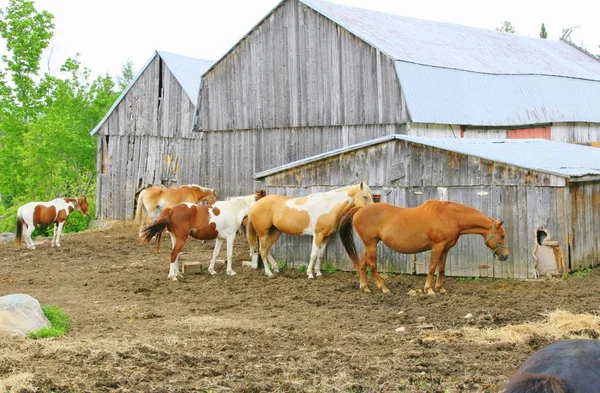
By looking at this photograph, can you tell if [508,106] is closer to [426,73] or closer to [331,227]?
[426,73]

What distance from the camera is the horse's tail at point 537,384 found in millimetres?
3838

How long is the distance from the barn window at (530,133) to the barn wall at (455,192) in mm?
9019

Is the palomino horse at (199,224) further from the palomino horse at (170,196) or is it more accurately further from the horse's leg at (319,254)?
the palomino horse at (170,196)

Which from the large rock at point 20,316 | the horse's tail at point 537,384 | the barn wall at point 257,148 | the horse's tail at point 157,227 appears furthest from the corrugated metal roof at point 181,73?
the horse's tail at point 537,384

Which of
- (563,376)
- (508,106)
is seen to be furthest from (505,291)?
(508,106)

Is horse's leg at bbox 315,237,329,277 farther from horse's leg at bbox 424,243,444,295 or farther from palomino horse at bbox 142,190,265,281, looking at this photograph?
horse's leg at bbox 424,243,444,295

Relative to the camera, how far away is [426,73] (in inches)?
836

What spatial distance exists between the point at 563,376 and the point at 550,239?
10237 mm

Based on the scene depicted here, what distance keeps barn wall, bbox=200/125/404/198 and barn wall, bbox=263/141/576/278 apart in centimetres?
453

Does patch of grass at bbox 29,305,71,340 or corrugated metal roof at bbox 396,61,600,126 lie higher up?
corrugated metal roof at bbox 396,61,600,126

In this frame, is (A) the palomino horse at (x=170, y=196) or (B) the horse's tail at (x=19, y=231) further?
(A) the palomino horse at (x=170, y=196)

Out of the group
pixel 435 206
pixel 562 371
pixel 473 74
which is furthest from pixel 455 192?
pixel 562 371

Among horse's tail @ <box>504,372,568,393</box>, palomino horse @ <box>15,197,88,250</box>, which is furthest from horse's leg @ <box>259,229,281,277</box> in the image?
horse's tail @ <box>504,372,568,393</box>

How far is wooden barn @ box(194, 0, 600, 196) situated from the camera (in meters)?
20.8
